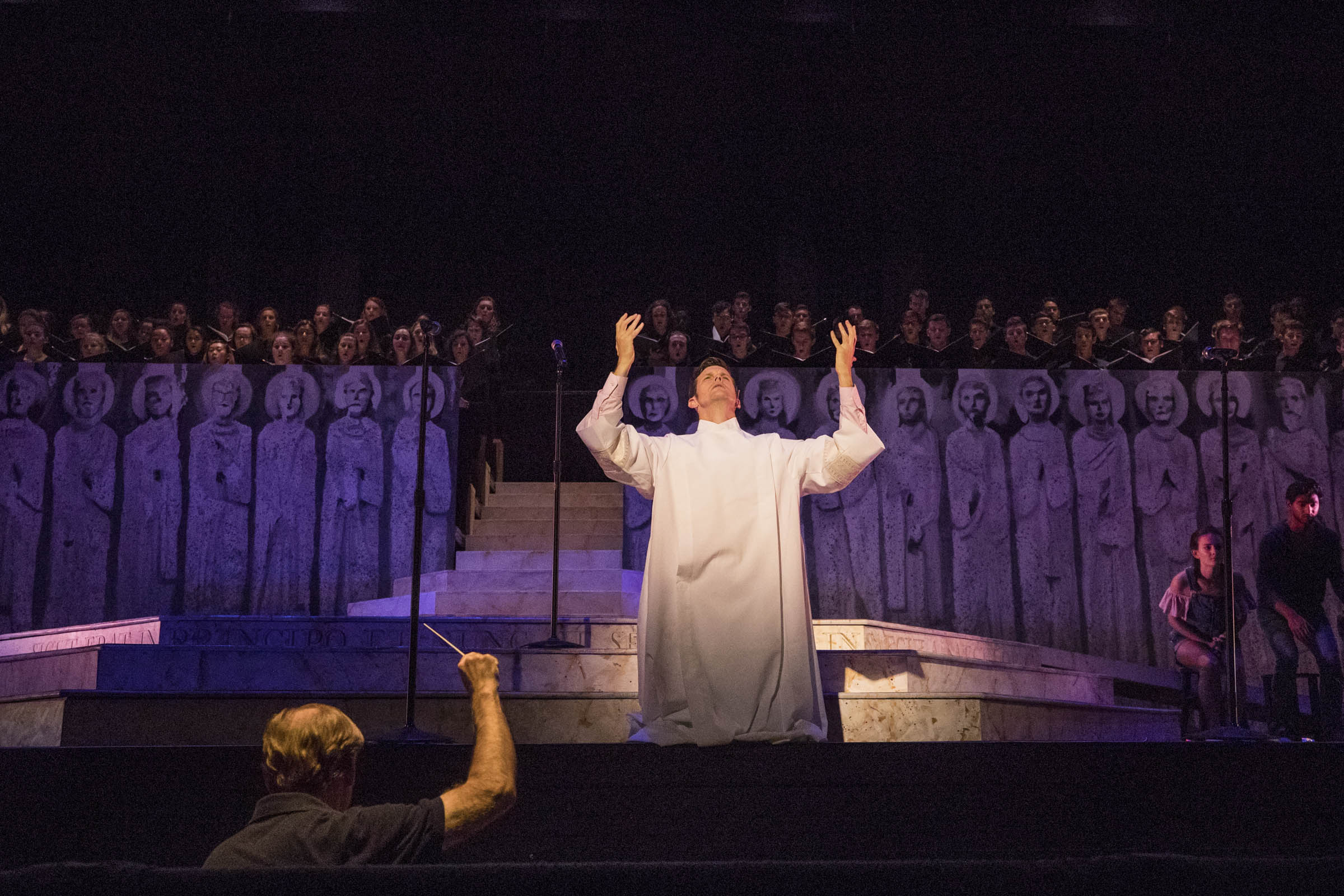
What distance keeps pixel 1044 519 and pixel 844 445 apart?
16.2 ft

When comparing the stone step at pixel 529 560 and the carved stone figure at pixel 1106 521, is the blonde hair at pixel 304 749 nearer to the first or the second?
the stone step at pixel 529 560

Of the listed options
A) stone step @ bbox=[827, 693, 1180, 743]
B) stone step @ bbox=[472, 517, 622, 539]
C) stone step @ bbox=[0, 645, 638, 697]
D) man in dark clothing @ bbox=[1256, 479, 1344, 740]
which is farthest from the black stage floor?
stone step @ bbox=[472, 517, 622, 539]

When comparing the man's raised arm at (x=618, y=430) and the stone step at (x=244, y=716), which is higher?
the man's raised arm at (x=618, y=430)

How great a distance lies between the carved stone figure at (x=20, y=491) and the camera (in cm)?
862

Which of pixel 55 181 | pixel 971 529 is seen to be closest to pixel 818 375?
pixel 971 529

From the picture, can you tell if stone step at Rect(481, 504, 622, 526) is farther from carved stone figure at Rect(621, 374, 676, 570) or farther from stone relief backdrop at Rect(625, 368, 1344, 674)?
stone relief backdrop at Rect(625, 368, 1344, 674)

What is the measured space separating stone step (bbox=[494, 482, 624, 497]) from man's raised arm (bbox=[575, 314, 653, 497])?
5076 millimetres

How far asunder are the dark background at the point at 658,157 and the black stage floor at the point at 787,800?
298 inches

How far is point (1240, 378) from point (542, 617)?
5.52 metres

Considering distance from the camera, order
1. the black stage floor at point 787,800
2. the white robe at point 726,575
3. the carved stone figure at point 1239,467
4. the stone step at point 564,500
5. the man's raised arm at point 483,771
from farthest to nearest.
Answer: the stone step at point 564,500, the carved stone figure at point 1239,467, the white robe at point 726,575, the black stage floor at point 787,800, the man's raised arm at point 483,771

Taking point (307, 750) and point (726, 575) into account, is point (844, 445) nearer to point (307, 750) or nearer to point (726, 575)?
point (726, 575)

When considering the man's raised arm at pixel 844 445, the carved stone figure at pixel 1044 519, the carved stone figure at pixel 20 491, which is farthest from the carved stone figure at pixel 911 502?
the carved stone figure at pixel 20 491

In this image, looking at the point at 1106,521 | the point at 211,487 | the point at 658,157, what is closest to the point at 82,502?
the point at 211,487

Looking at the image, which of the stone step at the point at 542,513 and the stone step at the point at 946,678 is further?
the stone step at the point at 542,513
